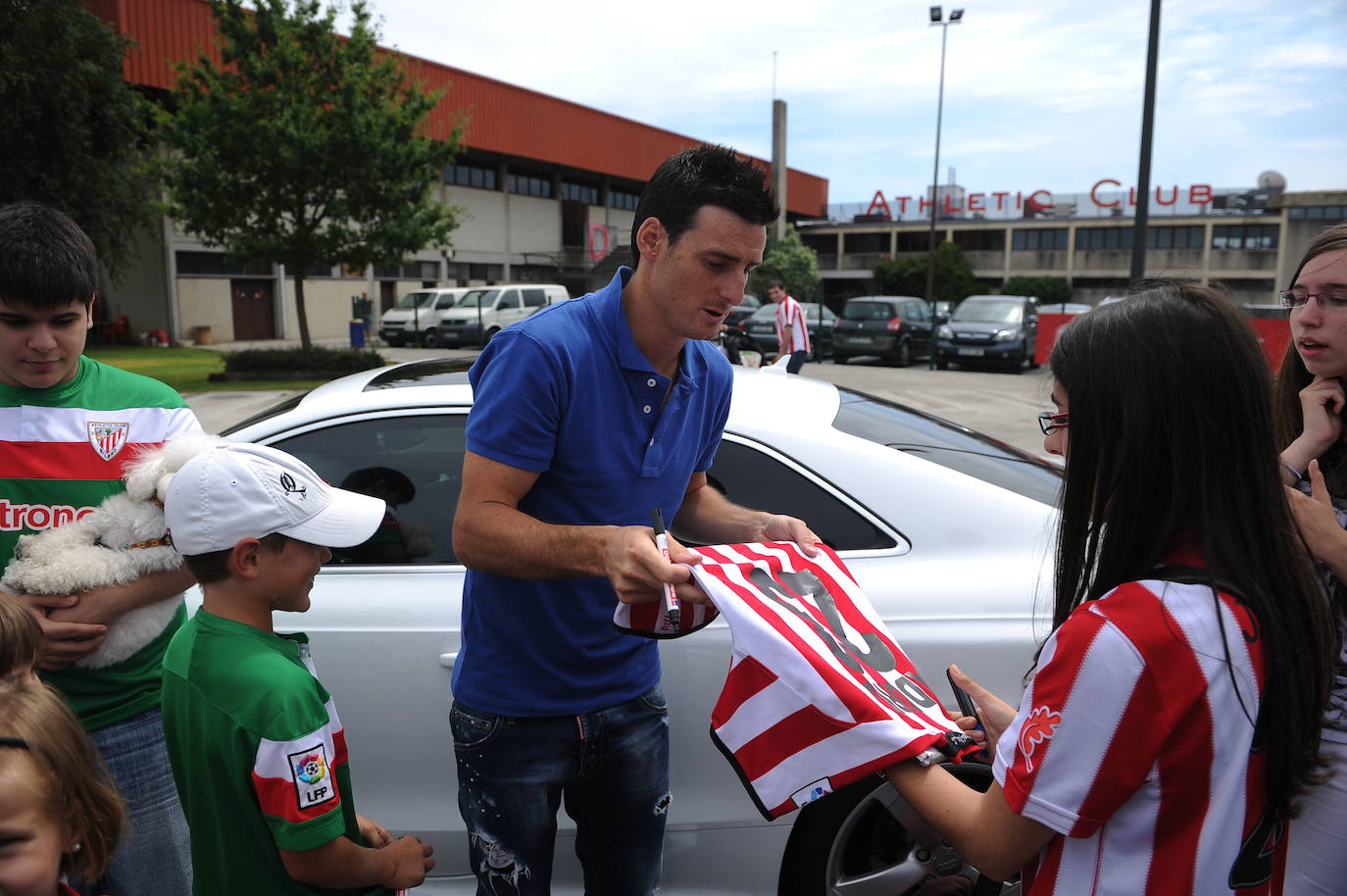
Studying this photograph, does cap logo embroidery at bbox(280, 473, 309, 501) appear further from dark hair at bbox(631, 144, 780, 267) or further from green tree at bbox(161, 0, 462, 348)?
green tree at bbox(161, 0, 462, 348)

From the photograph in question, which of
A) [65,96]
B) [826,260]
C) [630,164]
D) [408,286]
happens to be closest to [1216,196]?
[826,260]

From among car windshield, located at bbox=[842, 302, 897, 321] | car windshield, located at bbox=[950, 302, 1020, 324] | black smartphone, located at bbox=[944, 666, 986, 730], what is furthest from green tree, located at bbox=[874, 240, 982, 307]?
black smartphone, located at bbox=[944, 666, 986, 730]

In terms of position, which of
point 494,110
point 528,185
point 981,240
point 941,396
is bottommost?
point 941,396

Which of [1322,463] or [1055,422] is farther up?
[1055,422]

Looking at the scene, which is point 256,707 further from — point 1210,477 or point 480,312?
point 480,312

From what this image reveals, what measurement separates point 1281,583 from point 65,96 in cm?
2315

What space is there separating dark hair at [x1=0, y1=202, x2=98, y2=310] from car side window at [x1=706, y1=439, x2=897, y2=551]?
1607 mm

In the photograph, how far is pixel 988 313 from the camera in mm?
22547

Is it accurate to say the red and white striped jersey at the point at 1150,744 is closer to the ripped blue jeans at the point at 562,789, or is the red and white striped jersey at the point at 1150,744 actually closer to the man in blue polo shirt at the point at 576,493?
the man in blue polo shirt at the point at 576,493

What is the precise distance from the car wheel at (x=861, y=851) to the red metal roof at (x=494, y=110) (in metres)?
22.7

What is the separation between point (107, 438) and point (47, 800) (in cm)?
108

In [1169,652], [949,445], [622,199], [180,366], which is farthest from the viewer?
[622,199]

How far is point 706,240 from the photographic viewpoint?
186 centimetres

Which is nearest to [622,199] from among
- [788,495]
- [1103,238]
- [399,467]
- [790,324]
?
[1103,238]
